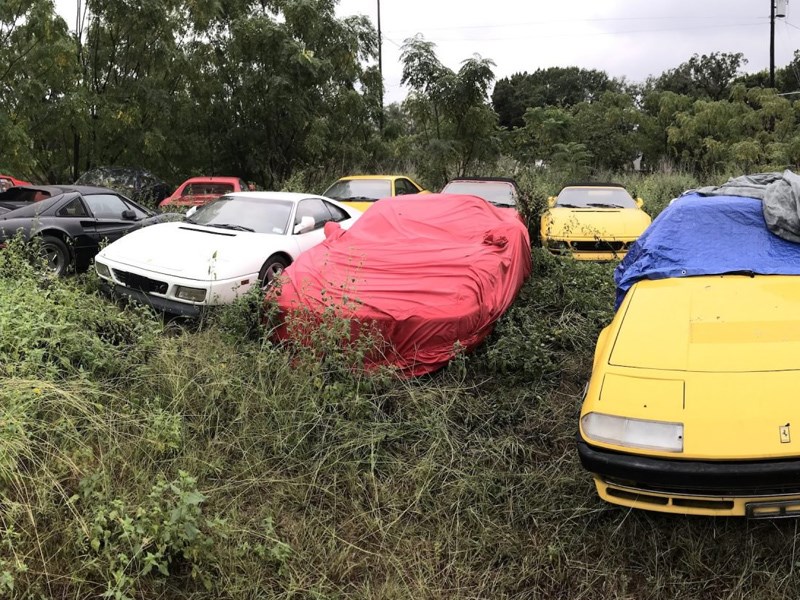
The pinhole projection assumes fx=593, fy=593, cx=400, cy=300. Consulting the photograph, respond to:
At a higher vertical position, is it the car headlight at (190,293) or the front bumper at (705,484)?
the car headlight at (190,293)

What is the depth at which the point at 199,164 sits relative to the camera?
17.0 m

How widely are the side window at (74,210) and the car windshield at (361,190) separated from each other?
13.8 ft

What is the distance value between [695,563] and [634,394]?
2.68ft

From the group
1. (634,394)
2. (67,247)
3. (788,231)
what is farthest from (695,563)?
(67,247)

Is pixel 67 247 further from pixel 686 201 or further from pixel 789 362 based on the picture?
pixel 789 362

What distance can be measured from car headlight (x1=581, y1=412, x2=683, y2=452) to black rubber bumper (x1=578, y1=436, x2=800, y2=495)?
0.19ft

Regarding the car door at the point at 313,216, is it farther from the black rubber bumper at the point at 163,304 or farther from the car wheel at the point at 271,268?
the black rubber bumper at the point at 163,304

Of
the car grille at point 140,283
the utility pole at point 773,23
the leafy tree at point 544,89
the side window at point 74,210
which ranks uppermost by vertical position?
the leafy tree at point 544,89

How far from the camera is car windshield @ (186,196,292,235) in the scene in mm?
6711

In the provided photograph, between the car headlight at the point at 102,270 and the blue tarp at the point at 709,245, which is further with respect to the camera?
the car headlight at the point at 102,270

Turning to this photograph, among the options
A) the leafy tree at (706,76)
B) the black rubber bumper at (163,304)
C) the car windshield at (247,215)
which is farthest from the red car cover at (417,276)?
the leafy tree at (706,76)

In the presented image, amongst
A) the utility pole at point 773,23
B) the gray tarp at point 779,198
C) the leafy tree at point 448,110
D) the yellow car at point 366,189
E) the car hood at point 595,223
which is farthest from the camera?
the utility pole at point 773,23

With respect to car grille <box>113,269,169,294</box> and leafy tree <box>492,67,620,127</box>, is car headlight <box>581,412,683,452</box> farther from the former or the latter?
leafy tree <box>492,67,620,127</box>

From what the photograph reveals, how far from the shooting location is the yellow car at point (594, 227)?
7.47 meters
